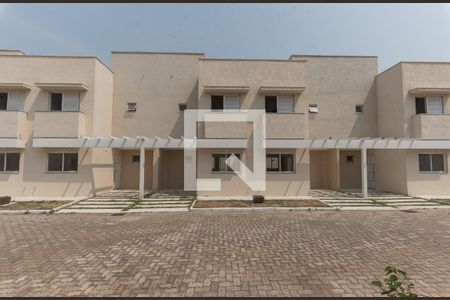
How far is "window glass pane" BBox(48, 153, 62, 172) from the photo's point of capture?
14.8 meters

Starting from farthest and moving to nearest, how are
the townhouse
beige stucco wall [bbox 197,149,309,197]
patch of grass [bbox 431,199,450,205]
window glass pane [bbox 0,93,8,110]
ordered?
1. window glass pane [bbox 0,93,8,110]
2. beige stucco wall [bbox 197,149,309,197]
3. the townhouse
4. patch of grass [bbox 431,199,450,205]

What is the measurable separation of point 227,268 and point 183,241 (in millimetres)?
2240

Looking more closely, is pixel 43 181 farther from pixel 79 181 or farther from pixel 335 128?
pixel 335 128

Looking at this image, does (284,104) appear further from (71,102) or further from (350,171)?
(71,102)

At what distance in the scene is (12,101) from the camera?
48.7 ft

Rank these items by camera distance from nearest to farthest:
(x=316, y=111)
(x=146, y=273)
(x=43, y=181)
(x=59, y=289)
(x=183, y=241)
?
(x=59, y=289), (x=146, y=273), (x=183, y=241), (x=43, y=181), (x=316, y=111)

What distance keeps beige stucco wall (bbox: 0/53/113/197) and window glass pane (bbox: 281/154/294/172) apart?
1176cm

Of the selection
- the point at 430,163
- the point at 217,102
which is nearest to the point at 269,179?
the point at 217,102

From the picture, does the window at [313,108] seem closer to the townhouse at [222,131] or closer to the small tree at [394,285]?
the townhouse at [222,131]

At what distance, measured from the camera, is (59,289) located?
4.43 meters

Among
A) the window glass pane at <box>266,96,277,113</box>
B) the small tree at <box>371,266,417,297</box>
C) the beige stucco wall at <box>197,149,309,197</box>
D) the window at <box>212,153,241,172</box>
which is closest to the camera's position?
the small tree at <box>371,266,417,297</box>

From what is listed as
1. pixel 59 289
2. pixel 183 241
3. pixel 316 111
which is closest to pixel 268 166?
pixel 316 111

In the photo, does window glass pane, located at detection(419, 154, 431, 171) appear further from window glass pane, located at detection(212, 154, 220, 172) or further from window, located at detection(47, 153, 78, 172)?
window, located at detection(47, 153, 78, 172)

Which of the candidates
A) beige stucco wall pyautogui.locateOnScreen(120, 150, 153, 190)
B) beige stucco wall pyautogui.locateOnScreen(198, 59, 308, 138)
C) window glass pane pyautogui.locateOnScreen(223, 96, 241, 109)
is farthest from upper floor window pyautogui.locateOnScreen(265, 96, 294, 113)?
beige stucco wall pyautogui.locateOnScreen(120, 150, 153, 190)
